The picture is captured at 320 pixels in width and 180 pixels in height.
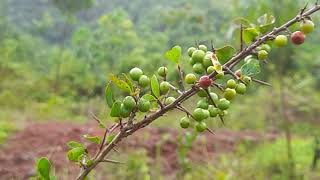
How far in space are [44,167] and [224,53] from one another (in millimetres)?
424

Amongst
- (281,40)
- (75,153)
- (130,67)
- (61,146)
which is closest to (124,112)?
(75,153)

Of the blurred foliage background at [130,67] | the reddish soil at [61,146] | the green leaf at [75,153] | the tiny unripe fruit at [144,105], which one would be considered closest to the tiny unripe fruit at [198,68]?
the tiny unripe fruit at [144,105]

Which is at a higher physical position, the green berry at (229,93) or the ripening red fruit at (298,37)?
the ripening red fruit at (298,37)

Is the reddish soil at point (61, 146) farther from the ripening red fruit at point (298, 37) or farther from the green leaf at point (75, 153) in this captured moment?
the ripening red fruit at point (298, 37)

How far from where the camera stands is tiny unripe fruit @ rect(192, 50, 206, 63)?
0.99 metres

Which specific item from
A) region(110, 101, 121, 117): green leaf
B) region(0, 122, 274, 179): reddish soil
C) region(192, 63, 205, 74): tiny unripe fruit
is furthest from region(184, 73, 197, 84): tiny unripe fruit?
region(0, 122, 274, 179): reddish soil

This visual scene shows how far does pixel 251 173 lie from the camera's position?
12.7ft

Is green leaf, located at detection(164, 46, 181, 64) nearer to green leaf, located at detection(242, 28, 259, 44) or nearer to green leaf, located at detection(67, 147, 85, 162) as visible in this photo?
green leaf, located at detection(242, 28, 259, 44)

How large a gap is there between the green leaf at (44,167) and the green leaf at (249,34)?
1.57ft

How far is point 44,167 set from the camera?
0.99 m

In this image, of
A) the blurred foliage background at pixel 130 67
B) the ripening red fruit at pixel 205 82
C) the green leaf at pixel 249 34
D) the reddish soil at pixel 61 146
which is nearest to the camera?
the ripening red fruit at pixel 205 82

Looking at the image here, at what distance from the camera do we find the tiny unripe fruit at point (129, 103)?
943 mm

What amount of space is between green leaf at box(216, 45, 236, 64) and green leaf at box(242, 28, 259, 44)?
0.06 m

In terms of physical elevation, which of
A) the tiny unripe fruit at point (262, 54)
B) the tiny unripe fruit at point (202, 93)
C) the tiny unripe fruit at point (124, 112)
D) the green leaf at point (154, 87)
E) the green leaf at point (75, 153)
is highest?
the tiny unripe fruit at point (262, 54)
